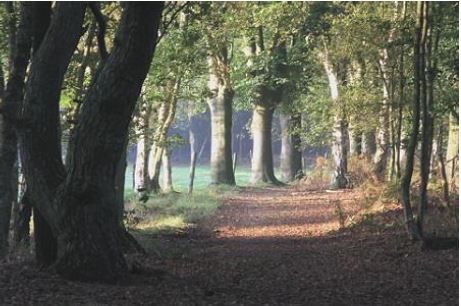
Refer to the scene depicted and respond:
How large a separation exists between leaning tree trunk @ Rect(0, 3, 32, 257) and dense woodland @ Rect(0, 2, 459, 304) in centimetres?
2

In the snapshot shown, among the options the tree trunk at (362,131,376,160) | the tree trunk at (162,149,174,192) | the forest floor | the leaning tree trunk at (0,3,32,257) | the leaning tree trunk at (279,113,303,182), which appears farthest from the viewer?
Answer: the leaning tree trunk at (279,113,303,182)

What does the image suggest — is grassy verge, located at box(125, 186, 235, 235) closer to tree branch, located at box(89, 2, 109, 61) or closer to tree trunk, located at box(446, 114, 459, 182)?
tree branch, located at box(89, 2, 109, 61)

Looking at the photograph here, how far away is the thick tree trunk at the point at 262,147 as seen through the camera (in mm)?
33156

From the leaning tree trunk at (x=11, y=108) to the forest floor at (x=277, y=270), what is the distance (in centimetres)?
171

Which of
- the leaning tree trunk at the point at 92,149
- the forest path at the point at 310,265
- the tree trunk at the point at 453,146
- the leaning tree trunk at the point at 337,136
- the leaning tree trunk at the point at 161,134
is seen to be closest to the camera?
the leaning tree trunk at the point at 92,149

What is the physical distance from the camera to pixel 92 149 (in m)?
7.52

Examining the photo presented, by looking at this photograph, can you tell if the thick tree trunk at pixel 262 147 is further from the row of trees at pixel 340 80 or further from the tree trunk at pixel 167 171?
the tree trunk at pixel 167 171

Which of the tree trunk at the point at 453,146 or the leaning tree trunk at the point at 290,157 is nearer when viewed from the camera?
the tree trunk at the point at 453,146

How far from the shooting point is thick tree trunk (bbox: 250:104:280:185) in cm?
3316

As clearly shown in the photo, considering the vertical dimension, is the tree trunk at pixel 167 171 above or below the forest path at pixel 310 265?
above

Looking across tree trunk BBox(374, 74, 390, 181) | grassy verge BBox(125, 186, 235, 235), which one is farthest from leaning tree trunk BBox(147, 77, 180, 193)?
tree trunk BBox(374, 74, 390, 181)

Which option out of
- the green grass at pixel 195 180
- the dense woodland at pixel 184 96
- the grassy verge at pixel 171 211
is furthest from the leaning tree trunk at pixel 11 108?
the green grass at pixel 195 180

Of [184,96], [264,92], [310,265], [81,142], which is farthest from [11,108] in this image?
[264,92]

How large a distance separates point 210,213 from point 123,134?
1253 centimetres
